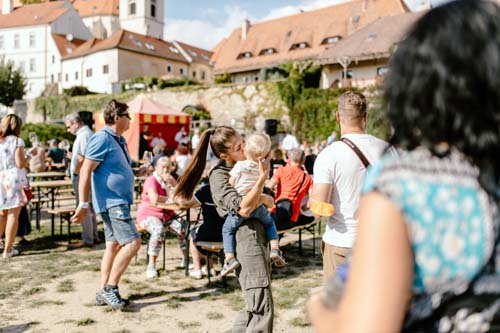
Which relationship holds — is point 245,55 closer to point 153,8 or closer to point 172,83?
point 172,83

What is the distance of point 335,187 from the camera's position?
308cm

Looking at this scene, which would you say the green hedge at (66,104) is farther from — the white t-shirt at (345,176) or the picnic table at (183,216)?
the white t-shirt at (345,176)

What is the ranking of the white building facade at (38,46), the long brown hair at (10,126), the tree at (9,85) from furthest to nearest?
1. the white building facade at (38,46)
2. the tree at (9,85)
3. the long brown hair at (10,126)

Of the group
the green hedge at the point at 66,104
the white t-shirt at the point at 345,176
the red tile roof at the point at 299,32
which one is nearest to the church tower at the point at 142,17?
the red tile roof at the point at 299,32

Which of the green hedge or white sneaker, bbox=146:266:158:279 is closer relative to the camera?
white sneaker, bbox=146:266:158:279

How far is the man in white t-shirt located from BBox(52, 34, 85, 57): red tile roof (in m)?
62.0

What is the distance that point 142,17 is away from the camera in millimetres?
68188

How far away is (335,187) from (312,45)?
40554 mm

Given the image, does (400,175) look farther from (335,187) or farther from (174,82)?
(174,82)

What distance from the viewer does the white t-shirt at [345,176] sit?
9.95 feet

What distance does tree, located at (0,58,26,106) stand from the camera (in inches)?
1893

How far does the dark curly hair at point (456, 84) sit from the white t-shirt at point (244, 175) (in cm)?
251

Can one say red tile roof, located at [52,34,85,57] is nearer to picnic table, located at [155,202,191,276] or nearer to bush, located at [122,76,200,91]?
bush, located at [122,76,200,91]

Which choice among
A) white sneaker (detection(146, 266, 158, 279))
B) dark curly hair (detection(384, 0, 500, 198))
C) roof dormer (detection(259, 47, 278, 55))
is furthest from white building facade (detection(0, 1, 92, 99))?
dark curly hair (detection(384, 0, 500, 198))
